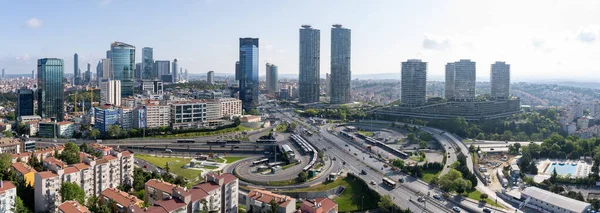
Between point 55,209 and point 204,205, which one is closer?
point 204,205

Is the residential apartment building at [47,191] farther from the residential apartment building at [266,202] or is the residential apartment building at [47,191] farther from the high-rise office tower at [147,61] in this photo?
the high-rise office tower at [147,61]

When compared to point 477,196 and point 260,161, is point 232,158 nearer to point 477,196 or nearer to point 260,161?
point 260,161

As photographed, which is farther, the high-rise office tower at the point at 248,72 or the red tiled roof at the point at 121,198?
the high-rise office tower at the point at 248,72

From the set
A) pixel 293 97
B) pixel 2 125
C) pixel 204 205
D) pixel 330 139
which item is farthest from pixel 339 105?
pixel 204 205

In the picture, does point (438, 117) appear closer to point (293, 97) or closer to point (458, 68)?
point (458, 68)

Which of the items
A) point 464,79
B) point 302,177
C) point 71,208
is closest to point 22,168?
point 71,208

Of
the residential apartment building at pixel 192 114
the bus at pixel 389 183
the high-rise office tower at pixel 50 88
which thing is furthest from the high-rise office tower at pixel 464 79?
the high-rise office tower at pixel 50 88

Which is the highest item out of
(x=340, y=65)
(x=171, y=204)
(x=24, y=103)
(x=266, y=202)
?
(x=340, y=65)
